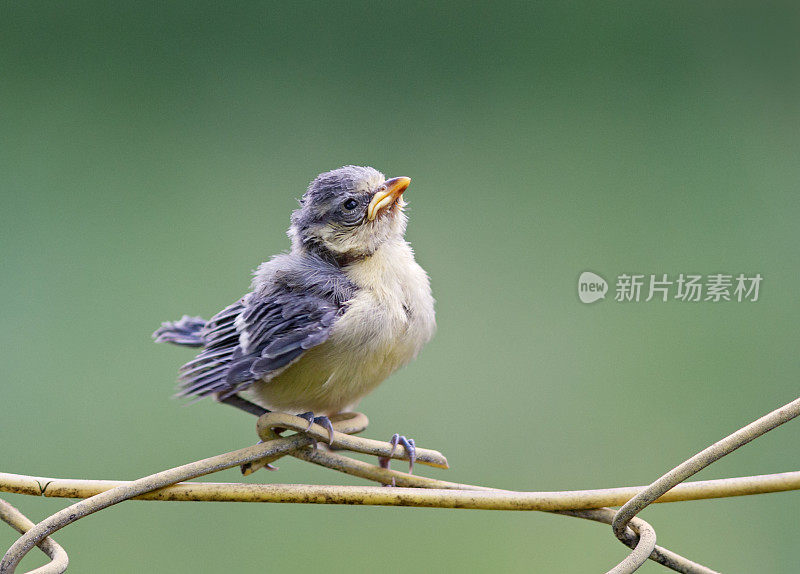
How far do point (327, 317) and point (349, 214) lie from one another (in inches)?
5.2

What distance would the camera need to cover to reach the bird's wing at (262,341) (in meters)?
0.77

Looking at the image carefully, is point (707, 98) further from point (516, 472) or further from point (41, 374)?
point (41, 374)

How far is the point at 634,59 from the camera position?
1942 millimetres

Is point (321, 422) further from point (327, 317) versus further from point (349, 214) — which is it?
point (349, 214)

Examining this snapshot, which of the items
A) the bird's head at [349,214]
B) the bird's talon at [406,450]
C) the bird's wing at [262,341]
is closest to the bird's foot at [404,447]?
the bird's talon at [406,450]

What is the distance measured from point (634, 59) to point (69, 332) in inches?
50.3

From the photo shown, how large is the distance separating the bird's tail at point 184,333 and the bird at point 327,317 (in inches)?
0.4

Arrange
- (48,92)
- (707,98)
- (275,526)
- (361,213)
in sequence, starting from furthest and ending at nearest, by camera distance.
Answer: (707,98)
(48,92)
(275,526)
(361,213)

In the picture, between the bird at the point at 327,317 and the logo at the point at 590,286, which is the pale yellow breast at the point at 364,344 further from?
the logo at the point at 590,286

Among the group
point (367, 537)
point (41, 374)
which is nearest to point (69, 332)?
point (41, 374)

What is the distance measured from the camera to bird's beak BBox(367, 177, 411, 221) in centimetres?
89

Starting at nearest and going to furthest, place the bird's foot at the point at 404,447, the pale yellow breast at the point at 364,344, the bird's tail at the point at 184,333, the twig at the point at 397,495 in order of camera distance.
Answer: the twig at the point at 397,495, the bird's foot at the point at 404,447, the pale yellow breast at the point at 364,344, the bird's tail at the point at 184,333

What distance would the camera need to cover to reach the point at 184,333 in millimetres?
957

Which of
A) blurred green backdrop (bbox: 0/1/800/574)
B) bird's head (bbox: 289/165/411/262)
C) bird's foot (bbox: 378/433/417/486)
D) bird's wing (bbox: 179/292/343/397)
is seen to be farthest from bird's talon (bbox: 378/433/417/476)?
blurred green backdrop (bbox: 0/1/800/574)
